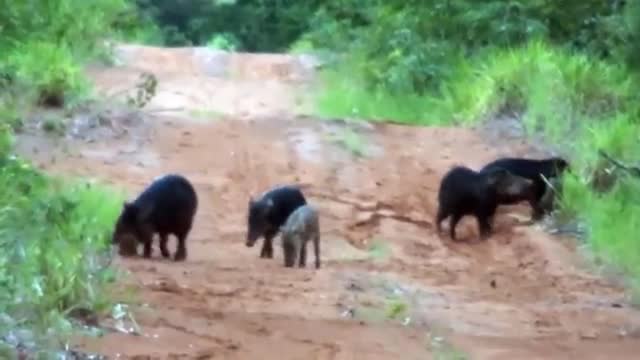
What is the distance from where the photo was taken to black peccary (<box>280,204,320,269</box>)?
1162 cm

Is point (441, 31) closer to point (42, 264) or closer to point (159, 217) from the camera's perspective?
point (159, 217)

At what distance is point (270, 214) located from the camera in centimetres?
1233

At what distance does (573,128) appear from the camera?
16.9 m

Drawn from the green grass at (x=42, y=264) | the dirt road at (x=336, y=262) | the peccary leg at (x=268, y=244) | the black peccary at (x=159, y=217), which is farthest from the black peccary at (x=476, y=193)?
the green grass at (x=42, y=264)

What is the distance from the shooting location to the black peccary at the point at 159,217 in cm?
1180

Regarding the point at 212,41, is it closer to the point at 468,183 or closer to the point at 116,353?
the point at 468,183

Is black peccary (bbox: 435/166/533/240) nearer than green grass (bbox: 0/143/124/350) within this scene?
No

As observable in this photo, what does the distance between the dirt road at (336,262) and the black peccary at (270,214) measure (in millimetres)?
200

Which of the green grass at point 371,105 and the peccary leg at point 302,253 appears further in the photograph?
the green grass at point 371,105

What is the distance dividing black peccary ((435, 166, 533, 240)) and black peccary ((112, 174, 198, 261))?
2556 mm

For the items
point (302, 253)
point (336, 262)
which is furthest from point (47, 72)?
point (302, 253)

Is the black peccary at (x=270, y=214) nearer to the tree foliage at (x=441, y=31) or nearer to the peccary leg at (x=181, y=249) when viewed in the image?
the peccary leg at (x=181, y=249)

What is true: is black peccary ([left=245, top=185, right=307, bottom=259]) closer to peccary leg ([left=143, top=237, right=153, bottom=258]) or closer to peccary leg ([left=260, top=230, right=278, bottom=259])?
peccary leg ([left=260, top=230, right=278, bottom=259])

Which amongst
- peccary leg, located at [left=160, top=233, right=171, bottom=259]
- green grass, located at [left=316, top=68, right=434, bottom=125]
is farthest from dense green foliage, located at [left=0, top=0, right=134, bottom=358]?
green grass, located at [left=316, top=68, right=434, bottom=125]
